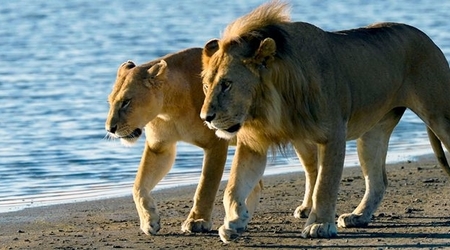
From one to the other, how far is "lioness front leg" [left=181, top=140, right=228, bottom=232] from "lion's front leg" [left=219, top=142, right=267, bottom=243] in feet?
1.81

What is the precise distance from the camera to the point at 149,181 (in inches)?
389

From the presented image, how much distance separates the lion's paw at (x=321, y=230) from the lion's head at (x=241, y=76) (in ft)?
2.57

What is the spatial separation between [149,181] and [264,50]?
5.58 ft

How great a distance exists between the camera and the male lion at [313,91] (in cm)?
865

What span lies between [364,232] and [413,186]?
2.18 metres

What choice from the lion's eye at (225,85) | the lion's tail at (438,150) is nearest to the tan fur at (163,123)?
the lion's eye at (225,85)

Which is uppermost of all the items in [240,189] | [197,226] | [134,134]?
[134,134]

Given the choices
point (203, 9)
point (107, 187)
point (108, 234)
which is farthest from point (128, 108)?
point (203, 9)

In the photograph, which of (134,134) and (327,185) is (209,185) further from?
(327,185)

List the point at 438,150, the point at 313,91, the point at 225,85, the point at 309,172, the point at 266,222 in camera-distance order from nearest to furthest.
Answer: the point at 225,85 → the point at 313,91 → the point at 266,222 → the point at 309,172 → the point at 438,150

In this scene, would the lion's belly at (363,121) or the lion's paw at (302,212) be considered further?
the lion's paw at (302,212)

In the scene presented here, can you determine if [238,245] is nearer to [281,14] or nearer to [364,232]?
[364,232]

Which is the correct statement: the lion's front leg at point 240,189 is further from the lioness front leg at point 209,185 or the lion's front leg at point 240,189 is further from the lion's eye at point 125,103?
the lion's eye at point 125,103

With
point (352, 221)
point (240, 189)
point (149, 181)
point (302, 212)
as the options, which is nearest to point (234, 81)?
point (240, 189)
